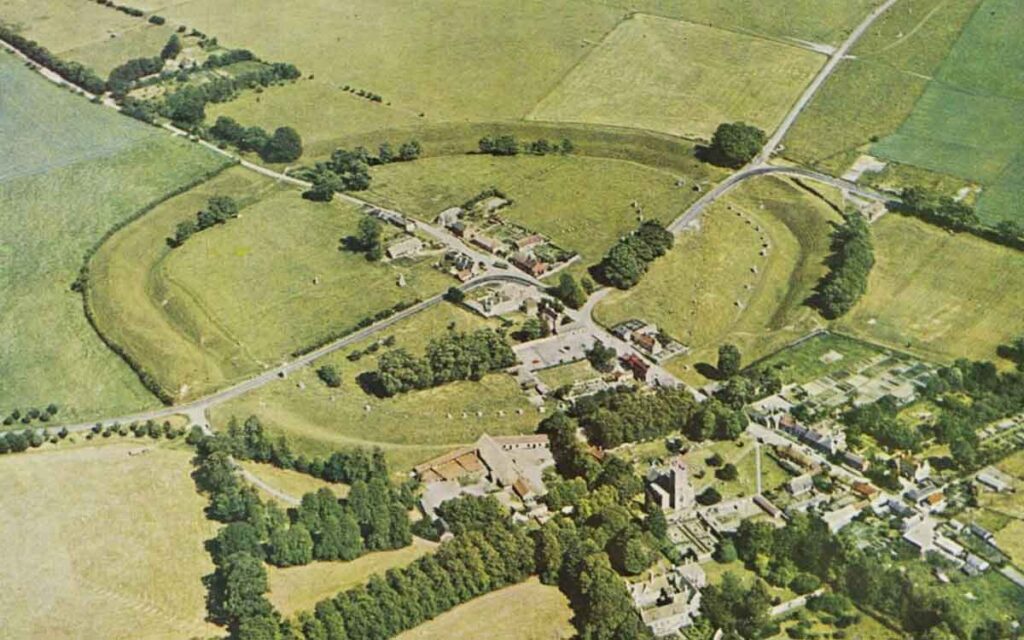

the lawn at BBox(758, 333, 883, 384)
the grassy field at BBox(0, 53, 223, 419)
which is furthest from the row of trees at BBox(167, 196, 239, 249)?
the lawn at BBox(758, 333, 883, 384)

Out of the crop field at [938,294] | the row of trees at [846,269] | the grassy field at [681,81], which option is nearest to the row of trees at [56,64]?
the grassy field at [681,81]

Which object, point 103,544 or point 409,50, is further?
point 409,50

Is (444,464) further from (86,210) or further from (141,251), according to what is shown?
(86,210)

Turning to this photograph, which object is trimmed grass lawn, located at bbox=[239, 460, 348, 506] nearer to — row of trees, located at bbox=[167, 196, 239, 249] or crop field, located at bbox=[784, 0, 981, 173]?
row of trees, located at bbox=[167, 196, 239, 249]

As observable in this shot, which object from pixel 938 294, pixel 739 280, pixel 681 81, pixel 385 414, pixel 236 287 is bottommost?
pixel 385 414

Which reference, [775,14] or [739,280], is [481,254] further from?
[775,14]

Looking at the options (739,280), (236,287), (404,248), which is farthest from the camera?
(404,248)

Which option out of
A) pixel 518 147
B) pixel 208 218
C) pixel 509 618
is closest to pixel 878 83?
pixel 518 147
